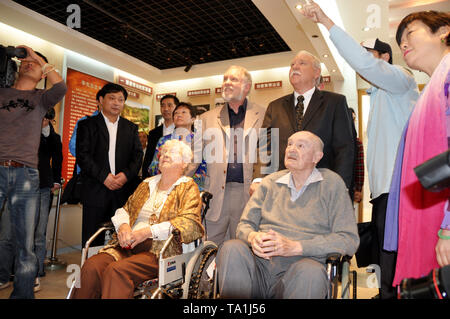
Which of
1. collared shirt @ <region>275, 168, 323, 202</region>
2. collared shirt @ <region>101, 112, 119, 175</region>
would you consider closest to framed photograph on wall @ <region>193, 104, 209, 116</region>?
collared shirt @ <region>101, 112, 119, 175</region>

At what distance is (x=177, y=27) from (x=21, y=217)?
12.6 feet

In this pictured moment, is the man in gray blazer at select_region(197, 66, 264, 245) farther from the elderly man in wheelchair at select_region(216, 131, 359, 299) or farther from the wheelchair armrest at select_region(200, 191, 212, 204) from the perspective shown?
the elderly man in wheelchair at select_region(216, 131, 359, 299)

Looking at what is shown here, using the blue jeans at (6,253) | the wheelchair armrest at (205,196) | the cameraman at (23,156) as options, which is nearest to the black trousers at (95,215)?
the cameraman at (23,156)

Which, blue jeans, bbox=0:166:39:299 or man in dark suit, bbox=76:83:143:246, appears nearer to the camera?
blue jeans, bbox=0:166:39:299

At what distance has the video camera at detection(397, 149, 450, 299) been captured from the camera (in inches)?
26.7

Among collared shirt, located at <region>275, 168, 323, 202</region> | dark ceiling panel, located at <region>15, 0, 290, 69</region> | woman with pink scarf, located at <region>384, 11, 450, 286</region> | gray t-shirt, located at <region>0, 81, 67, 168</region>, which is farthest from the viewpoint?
dark ceiling panel, located at <region>15, 0, 290, 69</region>

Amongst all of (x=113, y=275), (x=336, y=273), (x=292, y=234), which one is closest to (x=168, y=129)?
(x=113, y=275)

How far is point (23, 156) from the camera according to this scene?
2.30 metres

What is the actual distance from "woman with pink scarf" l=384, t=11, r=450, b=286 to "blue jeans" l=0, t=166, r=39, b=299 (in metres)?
2.28

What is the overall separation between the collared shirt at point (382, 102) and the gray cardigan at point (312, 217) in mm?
218

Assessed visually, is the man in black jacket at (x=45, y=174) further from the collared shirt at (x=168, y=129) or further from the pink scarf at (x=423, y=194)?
the pink scarf at (x=423, y=194)

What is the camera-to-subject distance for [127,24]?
4895 millimetres

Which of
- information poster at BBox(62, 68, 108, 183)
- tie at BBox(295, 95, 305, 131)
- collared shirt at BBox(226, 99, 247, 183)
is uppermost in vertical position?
information poster at BBox(62, 68, 108, 183)

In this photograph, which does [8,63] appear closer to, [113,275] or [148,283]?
[113,275]
